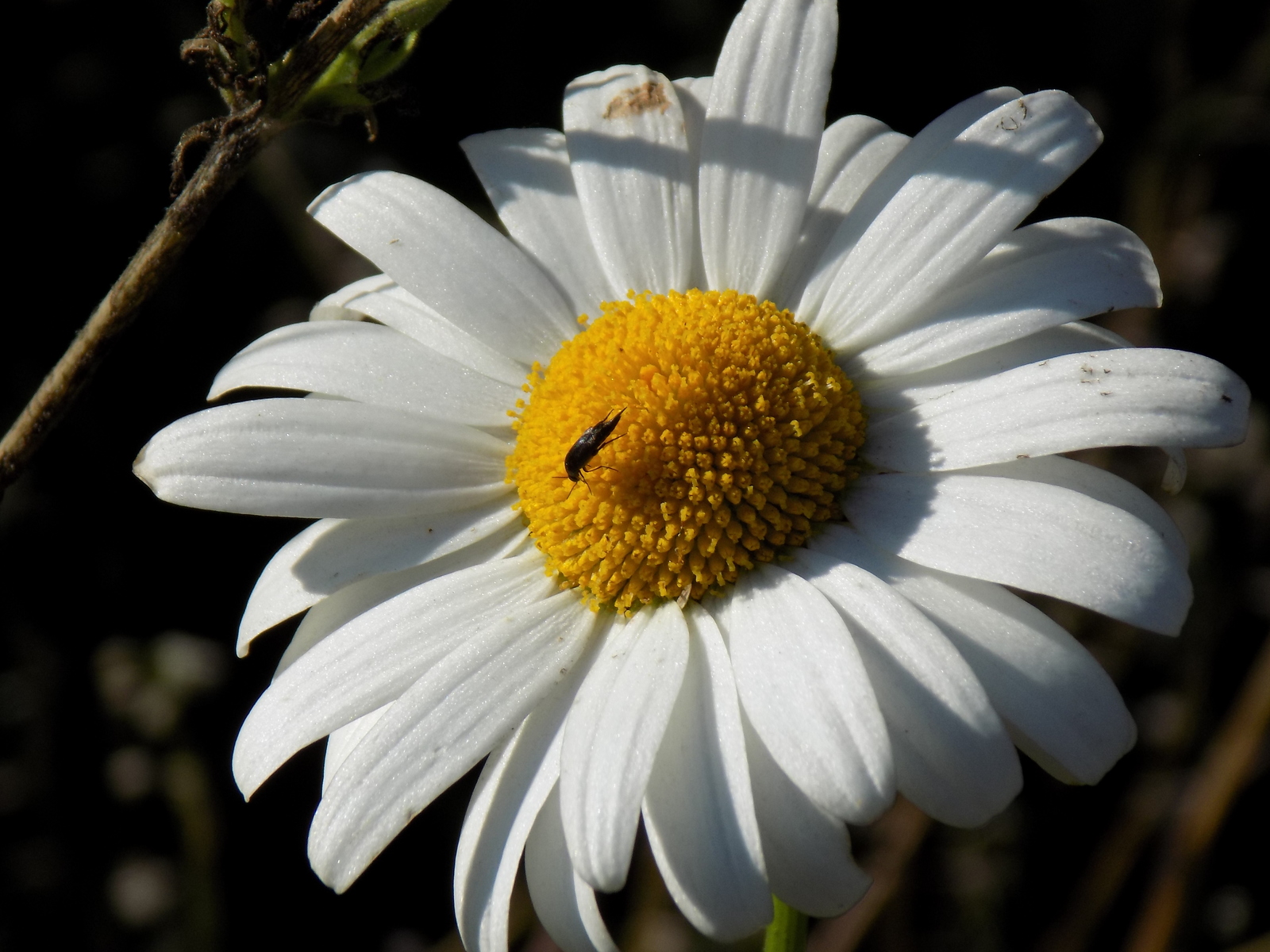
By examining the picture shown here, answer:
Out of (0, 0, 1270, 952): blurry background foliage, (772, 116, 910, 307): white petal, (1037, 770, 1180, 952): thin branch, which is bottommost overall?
(1037, 770, 1180, 952): thin branch

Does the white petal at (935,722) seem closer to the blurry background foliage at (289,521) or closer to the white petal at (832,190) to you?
the white petal at (832,190)

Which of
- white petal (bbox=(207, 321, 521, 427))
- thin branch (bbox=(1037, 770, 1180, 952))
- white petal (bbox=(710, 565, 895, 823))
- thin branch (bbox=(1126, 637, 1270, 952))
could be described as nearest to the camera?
white petal (bbox=(710, 565, 895, 823))

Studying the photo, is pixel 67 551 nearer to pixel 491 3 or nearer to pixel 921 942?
pixel 491 3

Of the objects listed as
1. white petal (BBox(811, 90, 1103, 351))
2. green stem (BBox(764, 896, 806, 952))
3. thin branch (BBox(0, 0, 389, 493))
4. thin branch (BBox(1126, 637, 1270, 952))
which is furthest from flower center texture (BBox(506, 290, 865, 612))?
thin branch (BBox(1126, 637, 1270, 952))

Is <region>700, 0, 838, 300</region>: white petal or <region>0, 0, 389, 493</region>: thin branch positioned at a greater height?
<region>0, 0, 389, 493</region>: thin branch

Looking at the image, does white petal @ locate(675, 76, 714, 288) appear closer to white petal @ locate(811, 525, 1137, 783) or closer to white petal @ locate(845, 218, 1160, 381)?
white petal @ locate(845, 218, 1160, 381)

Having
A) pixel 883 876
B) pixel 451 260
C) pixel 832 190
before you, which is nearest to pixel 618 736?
pixel 451 260

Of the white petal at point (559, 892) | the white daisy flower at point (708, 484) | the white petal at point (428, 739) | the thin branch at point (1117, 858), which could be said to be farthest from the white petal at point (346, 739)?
the thin branch at point (1117, 858)

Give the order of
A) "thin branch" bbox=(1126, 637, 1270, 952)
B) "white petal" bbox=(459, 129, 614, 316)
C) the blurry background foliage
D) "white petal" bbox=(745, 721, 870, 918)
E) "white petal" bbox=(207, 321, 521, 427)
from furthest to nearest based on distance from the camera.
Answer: the blurry background foliage → "thin branch" bbox=(1126, 637, 1270, 952) → "white petal" bbox=(459, 129, 614, 316) → "white petal" bbox=(207, 321, 521, 427) → "white petal" bbox=(745, 721, 870, 918)
